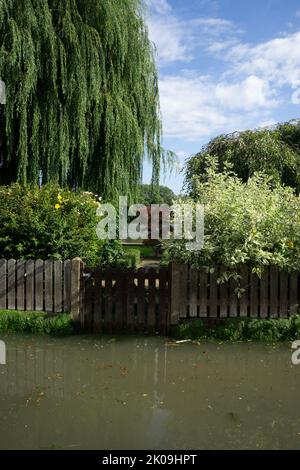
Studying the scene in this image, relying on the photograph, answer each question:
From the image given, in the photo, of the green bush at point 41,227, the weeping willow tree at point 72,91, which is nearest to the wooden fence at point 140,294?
the green bush at point 41,227

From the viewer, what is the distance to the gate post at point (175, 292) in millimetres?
7078

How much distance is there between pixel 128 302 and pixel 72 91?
5.91 metres

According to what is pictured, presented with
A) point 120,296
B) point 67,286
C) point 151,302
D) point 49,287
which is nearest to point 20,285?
point 49,287

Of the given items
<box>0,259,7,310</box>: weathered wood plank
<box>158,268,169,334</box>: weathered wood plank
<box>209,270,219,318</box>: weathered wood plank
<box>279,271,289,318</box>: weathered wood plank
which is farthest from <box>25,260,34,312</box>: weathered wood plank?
<box>279,271,289,318</box>: weathered wood plank

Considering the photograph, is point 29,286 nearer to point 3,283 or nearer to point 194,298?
point 3,283

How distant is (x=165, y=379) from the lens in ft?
17.6

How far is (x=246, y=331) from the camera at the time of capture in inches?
272

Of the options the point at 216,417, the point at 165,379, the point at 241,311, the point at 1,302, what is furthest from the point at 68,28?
the point at 216,417

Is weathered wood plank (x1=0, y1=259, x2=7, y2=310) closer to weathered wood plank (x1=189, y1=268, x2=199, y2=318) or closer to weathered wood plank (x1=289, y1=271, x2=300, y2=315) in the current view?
weathered wood plank (x1=189, y1=268, x2=199, y2=318)

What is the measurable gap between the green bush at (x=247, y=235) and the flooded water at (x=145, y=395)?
4.05 ft

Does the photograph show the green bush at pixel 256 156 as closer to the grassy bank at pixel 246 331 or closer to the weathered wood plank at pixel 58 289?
the weathered wood plank at pixel 58 289

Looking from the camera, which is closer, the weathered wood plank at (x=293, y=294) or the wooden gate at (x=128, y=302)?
the weathered wood plank at (x=293, y=294)

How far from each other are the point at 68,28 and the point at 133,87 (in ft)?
7.65
